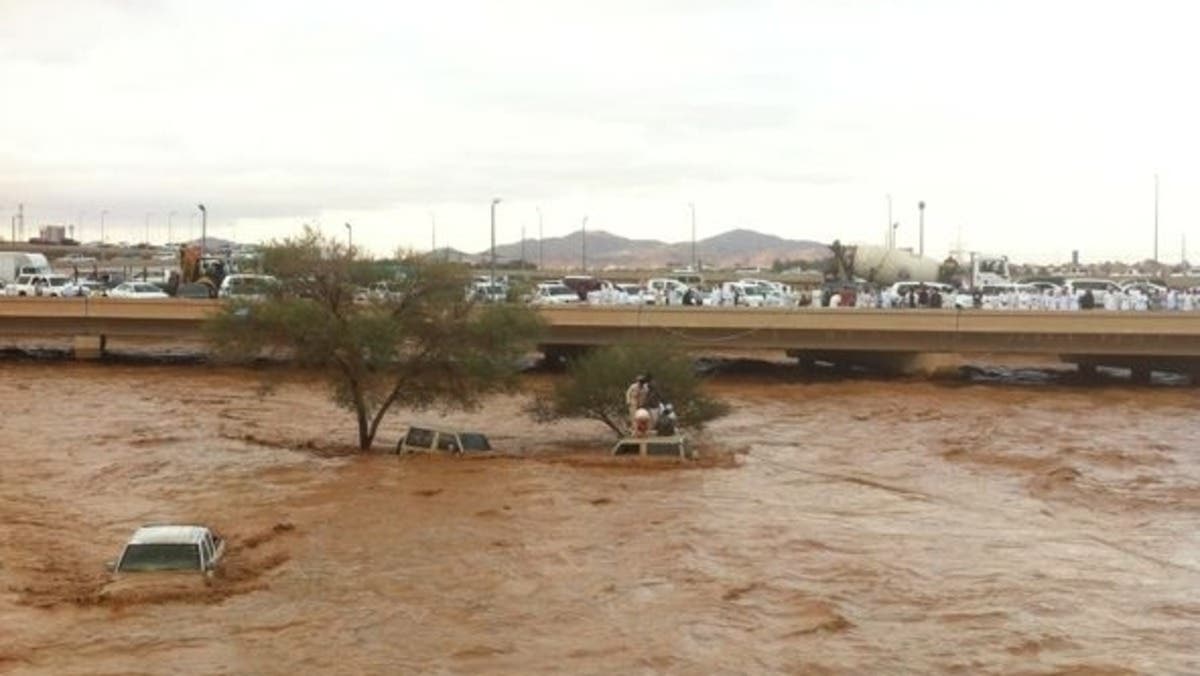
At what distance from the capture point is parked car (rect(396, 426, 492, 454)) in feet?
120

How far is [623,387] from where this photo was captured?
1549 inches

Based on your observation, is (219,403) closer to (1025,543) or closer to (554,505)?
(554,505)

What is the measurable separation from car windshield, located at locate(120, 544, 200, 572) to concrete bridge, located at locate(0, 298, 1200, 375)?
115 feet

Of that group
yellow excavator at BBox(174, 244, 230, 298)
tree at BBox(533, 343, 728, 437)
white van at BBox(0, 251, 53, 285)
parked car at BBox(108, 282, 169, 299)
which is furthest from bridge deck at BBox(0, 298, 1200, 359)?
white van at BBox(0, 251, 53, 285)

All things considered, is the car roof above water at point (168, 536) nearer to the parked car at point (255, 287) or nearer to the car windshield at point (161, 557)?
the car windshield at point (161, 557)

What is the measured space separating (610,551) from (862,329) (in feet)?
117

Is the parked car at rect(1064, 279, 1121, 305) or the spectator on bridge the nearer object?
the spectator on bridge

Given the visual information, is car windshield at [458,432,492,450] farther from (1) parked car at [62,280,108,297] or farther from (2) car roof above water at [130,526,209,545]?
(1) parked car at [62,280,108,297]

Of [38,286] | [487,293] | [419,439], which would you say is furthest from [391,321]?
[38,286]

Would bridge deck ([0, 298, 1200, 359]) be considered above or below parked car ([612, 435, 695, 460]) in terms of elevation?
above

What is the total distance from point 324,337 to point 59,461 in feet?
23.8

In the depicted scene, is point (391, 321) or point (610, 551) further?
point (391, 321)

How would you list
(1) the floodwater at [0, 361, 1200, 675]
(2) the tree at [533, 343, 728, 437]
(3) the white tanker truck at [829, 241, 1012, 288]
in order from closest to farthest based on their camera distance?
(1) the floodwater at [0, 361, 1200, 675]
(2) the tree at [533, 343, 728, 437]
(3) the white tanker truck at [829, 241, 1012, 288]

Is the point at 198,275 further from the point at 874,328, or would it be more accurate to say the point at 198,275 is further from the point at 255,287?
the point at 255,287
